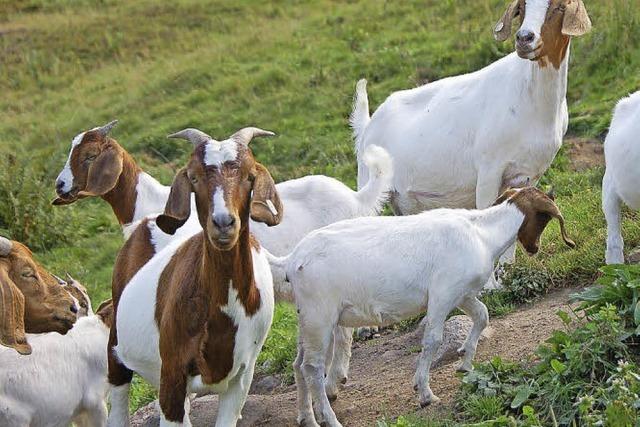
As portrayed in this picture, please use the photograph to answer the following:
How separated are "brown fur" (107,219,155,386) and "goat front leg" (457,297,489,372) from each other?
1927 mm

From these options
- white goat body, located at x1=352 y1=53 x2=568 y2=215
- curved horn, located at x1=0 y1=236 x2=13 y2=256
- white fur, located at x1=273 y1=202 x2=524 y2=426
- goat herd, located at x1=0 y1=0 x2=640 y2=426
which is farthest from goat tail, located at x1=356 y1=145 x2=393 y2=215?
curved horn, located at x1=0 y1=236 x2=13 y2=256

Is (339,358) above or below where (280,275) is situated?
below

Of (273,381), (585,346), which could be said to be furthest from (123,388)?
(585,346)

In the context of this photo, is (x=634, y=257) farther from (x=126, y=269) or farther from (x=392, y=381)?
(x=126, y=269)

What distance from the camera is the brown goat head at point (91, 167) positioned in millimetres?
9016

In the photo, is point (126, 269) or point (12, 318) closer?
point (12, 318)

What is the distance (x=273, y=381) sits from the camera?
30.0 ft

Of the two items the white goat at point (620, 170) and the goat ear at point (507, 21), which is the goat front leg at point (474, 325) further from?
the goat ear at point (507, 21)

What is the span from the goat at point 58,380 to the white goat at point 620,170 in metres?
3.34

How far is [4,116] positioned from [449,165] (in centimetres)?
1100

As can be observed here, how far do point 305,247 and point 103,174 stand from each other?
204 centimetres

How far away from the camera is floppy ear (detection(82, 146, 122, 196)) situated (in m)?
9.00

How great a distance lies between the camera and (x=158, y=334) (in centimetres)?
701

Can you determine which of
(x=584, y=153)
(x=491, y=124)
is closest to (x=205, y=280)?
(x=491, y=124)
